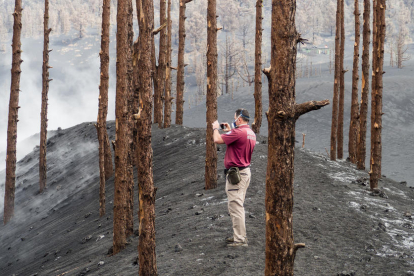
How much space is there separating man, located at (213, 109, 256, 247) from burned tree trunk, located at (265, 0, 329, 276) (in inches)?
85.7

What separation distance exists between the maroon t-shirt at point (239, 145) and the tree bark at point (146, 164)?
1196 millimetres

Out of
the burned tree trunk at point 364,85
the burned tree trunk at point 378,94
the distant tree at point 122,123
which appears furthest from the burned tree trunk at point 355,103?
the distant tree at point 122,123

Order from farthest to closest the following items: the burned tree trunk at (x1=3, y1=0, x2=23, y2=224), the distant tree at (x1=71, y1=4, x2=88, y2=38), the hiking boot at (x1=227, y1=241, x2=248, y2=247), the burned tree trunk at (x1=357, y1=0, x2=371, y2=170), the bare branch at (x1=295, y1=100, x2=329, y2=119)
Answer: the distant tree at (x1=71, y1=4, x2=88, y2=38)
the burned tree trunk at (x1=357, y1=0, x2=371, y2=170)
the burned tree trunk at (x1=3, y1=0, x2=23, y2=224)
the hiking boot at (x1=227, y1=241, x2=248, y2=247)
the bare branch at (x1=295, y1=100, x2=329, y2=119)

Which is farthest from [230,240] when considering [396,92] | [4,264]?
[396,92]

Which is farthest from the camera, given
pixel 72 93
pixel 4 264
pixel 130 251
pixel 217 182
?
pixel 72 93

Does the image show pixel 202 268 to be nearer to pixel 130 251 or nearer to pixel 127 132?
pixel 130 251

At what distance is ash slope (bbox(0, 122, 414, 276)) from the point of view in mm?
6461

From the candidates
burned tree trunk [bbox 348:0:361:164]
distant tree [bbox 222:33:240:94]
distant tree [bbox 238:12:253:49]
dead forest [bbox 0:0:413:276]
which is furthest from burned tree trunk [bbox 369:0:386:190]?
distant tree [bbox 238:12:253:49]

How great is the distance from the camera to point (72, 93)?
3735 inches

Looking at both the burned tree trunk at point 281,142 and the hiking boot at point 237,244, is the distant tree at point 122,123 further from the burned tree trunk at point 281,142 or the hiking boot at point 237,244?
the burned tree trunk at point 281,142

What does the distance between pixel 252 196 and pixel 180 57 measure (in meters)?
13.1

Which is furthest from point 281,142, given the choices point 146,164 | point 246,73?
point 246,73

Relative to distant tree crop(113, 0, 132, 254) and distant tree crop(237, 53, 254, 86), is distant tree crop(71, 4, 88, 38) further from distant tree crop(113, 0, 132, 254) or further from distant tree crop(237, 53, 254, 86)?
distant tree crop(113, 0, 132, 254)

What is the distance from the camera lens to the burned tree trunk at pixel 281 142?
13.3 ft
